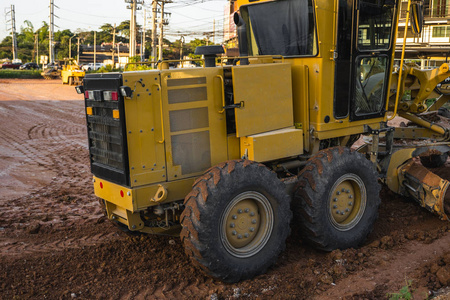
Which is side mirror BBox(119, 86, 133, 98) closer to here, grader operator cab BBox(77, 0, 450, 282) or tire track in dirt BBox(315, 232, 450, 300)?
grader operator cab BBox(77, 0, 450, 282)

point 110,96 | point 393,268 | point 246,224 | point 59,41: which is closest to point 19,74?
point 59,41

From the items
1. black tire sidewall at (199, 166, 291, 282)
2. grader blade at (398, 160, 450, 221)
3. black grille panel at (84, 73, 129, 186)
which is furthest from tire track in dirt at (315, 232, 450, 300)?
black grille panel at (84, 73, 129, 186)

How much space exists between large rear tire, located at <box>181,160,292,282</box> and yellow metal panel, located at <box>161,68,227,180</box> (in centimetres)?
48

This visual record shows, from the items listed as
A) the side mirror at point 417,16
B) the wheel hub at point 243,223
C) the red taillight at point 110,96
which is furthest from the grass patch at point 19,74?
the wheel hub at point 243,223

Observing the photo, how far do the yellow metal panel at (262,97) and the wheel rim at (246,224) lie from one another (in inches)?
31.0

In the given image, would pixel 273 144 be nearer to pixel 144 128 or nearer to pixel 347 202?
pixel 347 202

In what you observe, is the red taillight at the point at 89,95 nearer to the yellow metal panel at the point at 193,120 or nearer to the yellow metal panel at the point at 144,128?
the yellow metal panel at the point at 144,128

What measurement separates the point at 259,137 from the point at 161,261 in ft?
6.01

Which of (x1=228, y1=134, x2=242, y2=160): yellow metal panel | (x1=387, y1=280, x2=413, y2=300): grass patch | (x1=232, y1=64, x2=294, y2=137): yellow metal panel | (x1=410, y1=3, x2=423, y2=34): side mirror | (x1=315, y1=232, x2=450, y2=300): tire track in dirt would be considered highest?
(x1=410, y1=3, x2=423, y2=34): side mirror

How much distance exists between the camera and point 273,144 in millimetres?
Result: 5699

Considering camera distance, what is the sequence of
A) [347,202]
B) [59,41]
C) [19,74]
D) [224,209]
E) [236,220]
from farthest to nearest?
1. [59,41]
2. [19,74]
3. [347,202]
4. [236,220]
5. [224,209]

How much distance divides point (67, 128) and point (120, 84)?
12383 mm

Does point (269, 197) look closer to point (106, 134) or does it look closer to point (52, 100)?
point (106, 134)

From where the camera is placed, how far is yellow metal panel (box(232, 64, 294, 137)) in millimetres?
5441
